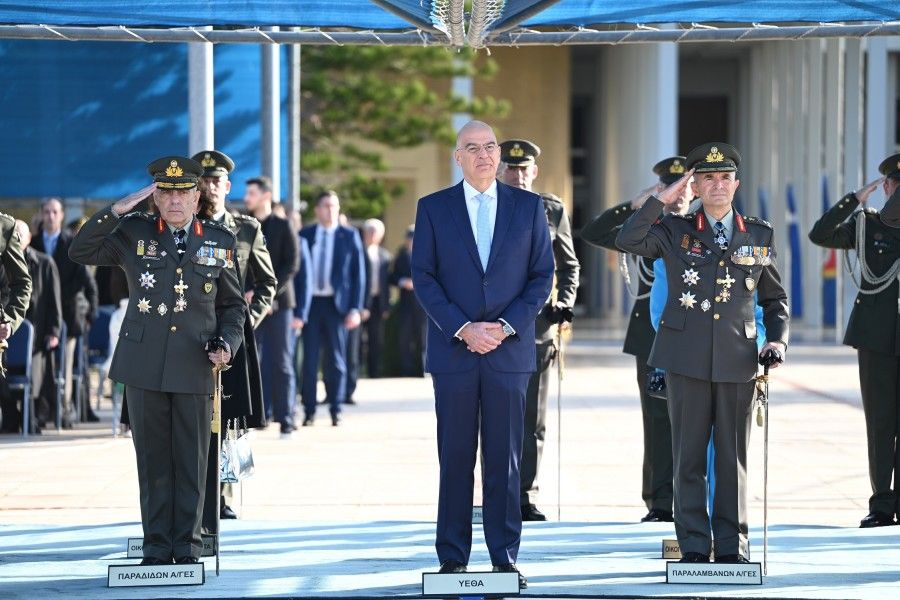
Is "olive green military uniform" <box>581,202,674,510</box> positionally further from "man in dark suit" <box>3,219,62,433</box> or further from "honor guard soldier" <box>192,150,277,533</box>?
"man in dark suit" <box>3,219,62,433</box>

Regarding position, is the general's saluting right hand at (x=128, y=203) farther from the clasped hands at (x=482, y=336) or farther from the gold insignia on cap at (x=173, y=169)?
the clasped hands at (x=482, y=336)

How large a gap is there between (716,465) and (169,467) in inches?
99.8

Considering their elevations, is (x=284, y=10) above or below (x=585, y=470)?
above

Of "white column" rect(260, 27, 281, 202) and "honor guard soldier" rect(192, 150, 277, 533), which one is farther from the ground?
"white column" rect(260, 27, 281, 202)

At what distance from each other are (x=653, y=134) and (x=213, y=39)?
28287 mm

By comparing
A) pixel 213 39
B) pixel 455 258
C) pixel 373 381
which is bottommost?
pixel 373 381

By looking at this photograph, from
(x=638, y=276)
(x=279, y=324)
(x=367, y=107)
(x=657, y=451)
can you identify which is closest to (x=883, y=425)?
(x=657, y=451)

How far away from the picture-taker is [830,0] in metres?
8.46

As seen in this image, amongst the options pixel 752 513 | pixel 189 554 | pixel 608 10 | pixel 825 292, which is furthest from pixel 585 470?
pixel 825 292

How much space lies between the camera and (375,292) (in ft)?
66.6

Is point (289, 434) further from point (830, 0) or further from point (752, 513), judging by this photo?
point (830, 0)

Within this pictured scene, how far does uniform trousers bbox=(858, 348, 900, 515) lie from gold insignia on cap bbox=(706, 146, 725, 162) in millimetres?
2531

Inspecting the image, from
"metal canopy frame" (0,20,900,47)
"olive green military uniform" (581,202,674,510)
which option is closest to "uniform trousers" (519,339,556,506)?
"olive green military uniform" (581,202,674,510)

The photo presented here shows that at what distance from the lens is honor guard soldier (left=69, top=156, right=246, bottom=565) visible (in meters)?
7.13
